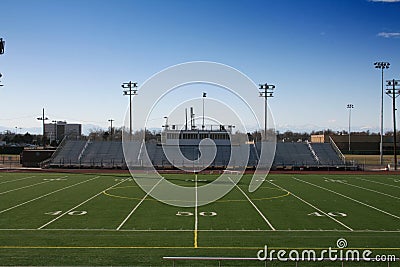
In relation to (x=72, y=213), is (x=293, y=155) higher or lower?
higher

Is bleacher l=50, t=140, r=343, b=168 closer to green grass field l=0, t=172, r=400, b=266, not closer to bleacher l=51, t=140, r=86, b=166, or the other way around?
bleacher l=51, t=140, r=86, b=166


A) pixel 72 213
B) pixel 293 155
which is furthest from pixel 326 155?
pixel 72 213

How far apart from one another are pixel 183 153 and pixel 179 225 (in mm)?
35808

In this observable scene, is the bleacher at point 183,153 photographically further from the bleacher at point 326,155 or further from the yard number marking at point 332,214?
the yard number marking at point 332,214

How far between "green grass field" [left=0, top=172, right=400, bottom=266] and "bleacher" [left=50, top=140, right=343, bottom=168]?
21395mm

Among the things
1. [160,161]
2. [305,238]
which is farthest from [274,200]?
[160,161]

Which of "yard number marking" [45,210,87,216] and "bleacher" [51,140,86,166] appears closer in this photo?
"yard number marking" [45,210,87,216]

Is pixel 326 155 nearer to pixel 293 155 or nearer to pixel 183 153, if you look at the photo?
pixel 293 155

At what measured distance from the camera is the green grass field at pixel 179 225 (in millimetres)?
11781

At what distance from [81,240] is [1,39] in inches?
576

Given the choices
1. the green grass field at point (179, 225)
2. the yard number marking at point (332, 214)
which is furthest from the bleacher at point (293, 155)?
the yard number marking at point (332, 214)

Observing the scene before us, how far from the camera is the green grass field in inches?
464

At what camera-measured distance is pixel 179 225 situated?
50.9ft

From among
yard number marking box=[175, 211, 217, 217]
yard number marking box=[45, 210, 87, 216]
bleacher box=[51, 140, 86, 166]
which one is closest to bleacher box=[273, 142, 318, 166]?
bleacher box=[51, 140, 86, 166]
